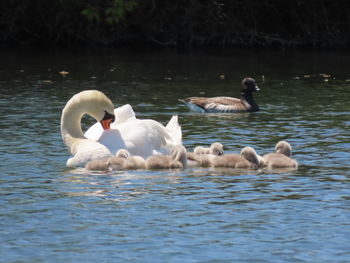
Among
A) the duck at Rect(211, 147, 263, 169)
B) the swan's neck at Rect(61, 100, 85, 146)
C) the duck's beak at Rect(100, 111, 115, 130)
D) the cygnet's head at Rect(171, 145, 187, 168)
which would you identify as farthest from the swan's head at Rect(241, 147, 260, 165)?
the swan's neck at Rect(61, 100, 85, 146)

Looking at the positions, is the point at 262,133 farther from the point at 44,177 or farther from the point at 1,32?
the point at 1,32

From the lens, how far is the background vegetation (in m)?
35.0

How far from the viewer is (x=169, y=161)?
12.7m

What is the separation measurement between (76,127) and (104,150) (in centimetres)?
87

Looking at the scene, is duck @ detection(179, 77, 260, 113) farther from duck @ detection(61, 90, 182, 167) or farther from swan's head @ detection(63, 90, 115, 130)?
swan's head @ detection(63, 90, 115, 130)

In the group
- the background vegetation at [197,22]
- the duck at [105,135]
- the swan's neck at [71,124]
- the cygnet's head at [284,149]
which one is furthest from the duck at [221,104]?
the background vegetation at [197,22]

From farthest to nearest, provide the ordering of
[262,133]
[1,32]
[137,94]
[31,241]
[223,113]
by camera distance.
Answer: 1. [1,32]
2. [137,94]
3. [223,113]
4. [262,133]
5. [31,241]

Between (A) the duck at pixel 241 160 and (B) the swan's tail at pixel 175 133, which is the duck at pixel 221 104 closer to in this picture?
(B) the swan's tail at pixel 175 133

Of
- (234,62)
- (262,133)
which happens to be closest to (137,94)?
(262,133)

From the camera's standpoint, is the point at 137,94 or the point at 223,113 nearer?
the point at 223,113

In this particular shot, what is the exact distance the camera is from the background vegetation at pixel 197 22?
35.0 m

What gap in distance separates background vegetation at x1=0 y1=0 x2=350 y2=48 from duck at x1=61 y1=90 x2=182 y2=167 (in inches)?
822

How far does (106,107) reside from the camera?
13516 mm

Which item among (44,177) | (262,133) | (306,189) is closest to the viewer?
(306,189)
